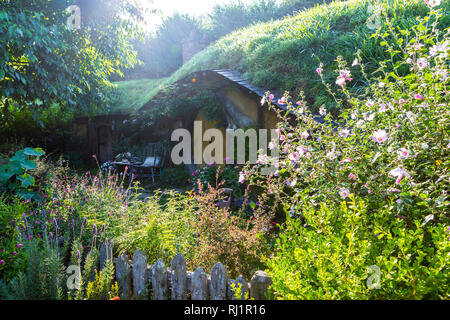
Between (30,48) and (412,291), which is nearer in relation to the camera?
(412,291)

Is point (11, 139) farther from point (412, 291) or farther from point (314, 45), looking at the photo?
point (412, 291)

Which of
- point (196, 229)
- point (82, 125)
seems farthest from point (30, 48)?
point (82, 125)

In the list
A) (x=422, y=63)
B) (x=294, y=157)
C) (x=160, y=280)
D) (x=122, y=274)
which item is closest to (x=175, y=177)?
(x=122, y=274)

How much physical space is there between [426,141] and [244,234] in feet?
5.14

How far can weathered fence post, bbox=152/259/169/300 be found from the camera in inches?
103

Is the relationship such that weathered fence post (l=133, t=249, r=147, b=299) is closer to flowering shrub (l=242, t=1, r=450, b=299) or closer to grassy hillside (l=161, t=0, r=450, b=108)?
flowering shrub (l=242, t=1, r=450, b=299)

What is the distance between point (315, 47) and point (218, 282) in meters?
5.93

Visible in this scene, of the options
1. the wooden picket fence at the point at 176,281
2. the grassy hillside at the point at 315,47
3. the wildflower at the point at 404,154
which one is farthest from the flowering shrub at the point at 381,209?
the grassy hillside at the point at 315,47

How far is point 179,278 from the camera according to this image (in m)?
2.57

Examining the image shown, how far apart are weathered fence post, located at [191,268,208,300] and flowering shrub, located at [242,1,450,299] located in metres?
0.52

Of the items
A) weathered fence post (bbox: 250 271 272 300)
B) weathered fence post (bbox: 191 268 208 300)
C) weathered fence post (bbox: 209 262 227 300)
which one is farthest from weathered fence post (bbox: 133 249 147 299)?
weathered fence post (bbox: 250 271 272 300)

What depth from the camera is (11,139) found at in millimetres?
11703

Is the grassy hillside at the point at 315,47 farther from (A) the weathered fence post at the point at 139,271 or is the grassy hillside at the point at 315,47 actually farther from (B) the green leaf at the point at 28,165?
(B) the green leaf at the point at 28,165

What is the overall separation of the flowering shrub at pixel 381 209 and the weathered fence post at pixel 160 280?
873mm
